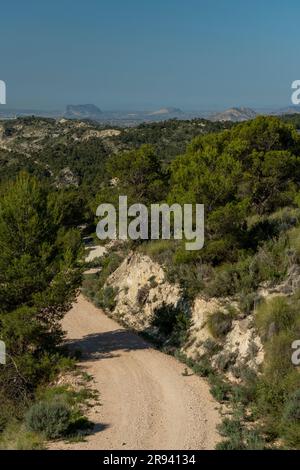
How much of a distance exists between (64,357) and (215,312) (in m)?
5.93

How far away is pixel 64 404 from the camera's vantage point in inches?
510

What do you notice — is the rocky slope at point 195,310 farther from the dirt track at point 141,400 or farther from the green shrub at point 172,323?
the dirt track at point 141,400

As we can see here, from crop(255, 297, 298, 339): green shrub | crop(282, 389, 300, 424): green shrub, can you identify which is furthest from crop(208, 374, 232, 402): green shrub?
crop(282, 389, 300, 424): green shrub

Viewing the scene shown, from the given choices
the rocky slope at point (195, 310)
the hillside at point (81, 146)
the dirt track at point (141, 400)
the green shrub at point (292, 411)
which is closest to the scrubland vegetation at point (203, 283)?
the green shrub at point (292, 411)

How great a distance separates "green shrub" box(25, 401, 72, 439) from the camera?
11.9 m

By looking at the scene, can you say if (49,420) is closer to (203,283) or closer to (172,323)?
(172,323)

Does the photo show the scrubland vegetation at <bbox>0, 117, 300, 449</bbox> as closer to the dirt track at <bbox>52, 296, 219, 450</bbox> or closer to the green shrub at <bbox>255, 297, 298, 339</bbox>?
the green shrub at <bbox>255, 297, 298, 339</bbox>

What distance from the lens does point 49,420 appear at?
1210cm

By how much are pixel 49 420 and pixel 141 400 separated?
3.33 m

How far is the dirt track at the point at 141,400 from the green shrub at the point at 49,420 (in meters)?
0.43

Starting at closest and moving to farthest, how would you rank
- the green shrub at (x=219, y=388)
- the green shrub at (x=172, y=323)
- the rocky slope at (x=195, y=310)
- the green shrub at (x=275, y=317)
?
1. the green shrub at (x=219, y=388)
2. the green shrub at (x=275, y=317)
3. the rocky slope at (x=195, y=310)
4. the green shrub at (x=172, y=323)

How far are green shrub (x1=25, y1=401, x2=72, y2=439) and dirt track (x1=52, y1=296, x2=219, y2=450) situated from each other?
0.43 m

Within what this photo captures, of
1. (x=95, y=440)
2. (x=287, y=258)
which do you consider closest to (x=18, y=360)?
(x=95, y=440)

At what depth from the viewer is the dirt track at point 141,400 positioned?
12000 mm
